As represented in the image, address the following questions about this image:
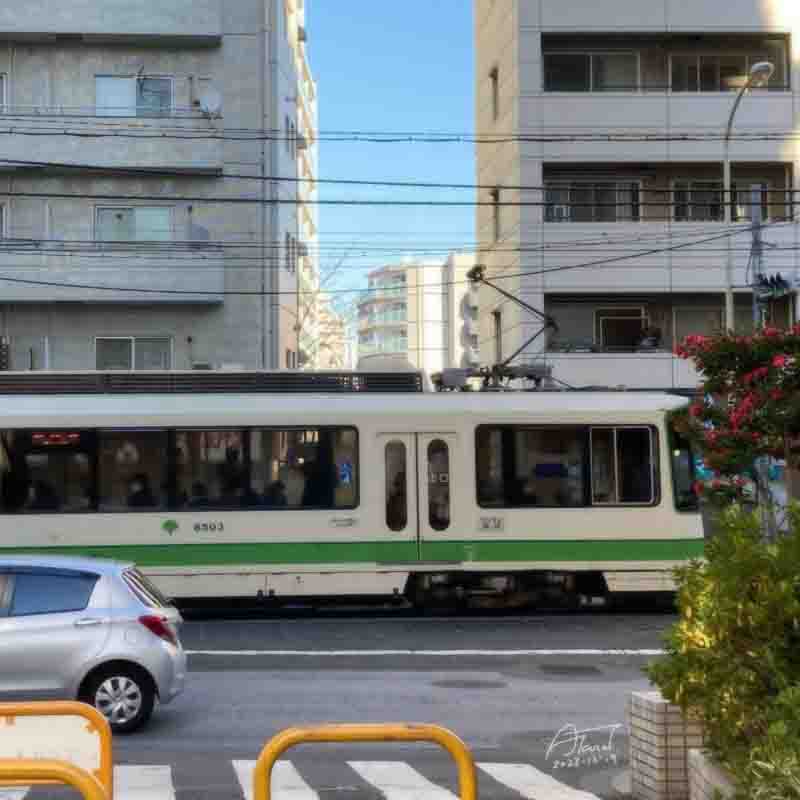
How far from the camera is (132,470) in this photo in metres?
21.0

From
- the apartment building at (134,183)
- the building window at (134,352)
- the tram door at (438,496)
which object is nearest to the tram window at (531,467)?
the tram door at (438,496)

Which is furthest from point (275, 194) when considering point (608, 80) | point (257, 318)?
point (608, 80)

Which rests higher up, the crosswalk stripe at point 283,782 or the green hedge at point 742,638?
the green hedge at point 742,638

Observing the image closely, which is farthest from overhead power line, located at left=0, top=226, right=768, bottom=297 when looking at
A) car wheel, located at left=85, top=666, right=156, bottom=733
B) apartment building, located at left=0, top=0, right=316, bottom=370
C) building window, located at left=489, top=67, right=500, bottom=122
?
car wheel, located at left=85, top=666, right=156, bottom=733

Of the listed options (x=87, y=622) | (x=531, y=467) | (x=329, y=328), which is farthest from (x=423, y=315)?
(x=87, y=622)

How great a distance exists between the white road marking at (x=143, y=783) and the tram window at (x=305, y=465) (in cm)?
1035

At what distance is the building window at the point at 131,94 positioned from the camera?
34.7 meters

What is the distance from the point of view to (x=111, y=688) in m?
12.1

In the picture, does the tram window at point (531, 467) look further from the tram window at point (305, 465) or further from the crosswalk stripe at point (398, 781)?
the crosswalk stripe at point (398, 781)

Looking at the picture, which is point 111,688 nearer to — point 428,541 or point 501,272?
point 428,541

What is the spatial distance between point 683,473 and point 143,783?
507 inches

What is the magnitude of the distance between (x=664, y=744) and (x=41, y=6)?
29.6m

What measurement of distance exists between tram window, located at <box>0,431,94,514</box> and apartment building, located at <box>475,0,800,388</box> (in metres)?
16.9

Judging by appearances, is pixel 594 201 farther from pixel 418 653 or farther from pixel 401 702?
pixel 401 702
